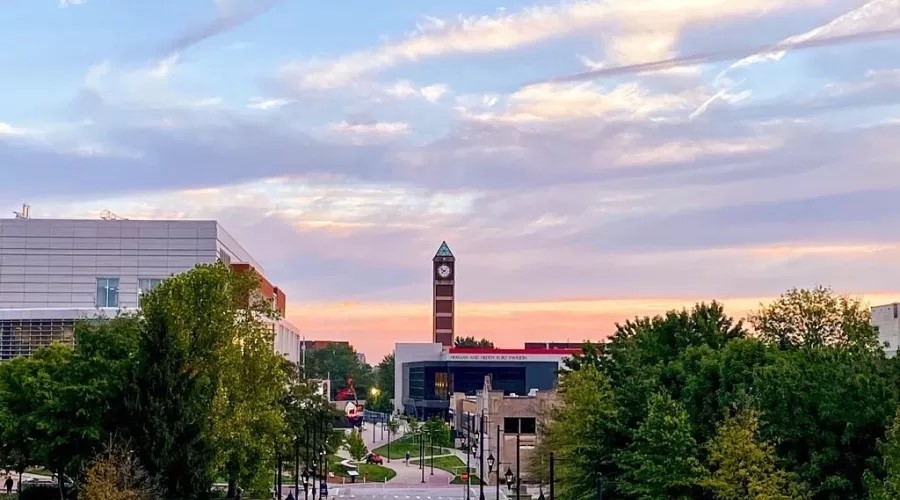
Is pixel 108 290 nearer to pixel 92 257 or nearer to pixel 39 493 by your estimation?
pixel 92 257

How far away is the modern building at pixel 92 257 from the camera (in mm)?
118125

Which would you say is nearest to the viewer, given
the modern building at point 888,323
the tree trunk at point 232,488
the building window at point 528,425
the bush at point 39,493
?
the tree trunk at point 232,488

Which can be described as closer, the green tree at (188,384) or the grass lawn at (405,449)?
the green tree at (188,384)

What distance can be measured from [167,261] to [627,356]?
68.2 meters

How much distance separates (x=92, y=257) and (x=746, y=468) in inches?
3478

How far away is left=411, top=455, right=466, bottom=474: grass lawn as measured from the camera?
118 metres

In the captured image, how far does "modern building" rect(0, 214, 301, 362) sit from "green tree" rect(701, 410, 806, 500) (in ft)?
259

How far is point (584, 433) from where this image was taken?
188ft

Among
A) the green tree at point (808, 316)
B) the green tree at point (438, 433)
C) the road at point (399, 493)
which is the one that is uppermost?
the green tree at point (808, 316)

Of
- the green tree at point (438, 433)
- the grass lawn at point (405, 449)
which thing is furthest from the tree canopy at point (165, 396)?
the grass lawn at point (405, 449)

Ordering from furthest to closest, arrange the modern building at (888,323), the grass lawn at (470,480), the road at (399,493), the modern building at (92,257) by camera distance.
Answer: the modern building at (92,257), the grass lawn at (470,480), the modern building at (888,323), the road at (399,493)

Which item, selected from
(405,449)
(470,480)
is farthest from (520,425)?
(405,449)

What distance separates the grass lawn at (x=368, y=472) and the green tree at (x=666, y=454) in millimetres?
63688

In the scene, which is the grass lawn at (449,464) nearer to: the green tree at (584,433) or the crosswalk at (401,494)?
the crosswalk at (401,494)
